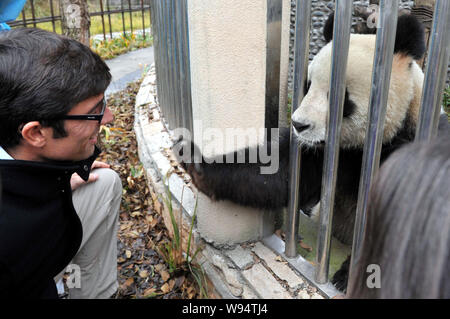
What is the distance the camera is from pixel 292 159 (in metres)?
1.81

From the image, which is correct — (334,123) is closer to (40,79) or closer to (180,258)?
(40,79)

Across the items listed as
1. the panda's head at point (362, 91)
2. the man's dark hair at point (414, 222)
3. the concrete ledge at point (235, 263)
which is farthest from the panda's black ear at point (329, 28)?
the man's dark hair at point (414, 222)

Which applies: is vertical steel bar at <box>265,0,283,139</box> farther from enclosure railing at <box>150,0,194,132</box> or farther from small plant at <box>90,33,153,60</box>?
small plant at <box>90,33,153,60</box>

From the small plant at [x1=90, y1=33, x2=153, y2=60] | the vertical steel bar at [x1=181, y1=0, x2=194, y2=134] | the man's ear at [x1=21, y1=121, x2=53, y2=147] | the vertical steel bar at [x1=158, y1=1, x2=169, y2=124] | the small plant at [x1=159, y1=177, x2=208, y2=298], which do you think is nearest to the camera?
the man's ear at [x1=21, y1=121, x2=53, y2=147]

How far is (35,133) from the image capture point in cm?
157

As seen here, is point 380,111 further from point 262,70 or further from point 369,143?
point 262,70

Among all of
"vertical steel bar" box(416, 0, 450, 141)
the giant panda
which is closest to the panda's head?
the giant panda

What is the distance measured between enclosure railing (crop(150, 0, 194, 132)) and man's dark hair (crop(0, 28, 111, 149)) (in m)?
0.57

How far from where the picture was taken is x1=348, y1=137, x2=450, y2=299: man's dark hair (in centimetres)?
68

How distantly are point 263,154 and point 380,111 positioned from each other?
0.67 metres

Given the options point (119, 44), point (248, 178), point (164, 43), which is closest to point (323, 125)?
point (248, 178)

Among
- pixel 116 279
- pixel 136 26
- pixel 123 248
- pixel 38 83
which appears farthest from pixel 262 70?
pixel 136 26

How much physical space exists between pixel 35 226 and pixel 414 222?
4.73 ft

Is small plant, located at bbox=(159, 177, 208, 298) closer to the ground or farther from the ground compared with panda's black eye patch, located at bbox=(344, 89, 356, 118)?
closer to the ground
